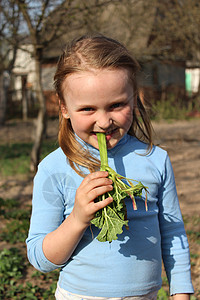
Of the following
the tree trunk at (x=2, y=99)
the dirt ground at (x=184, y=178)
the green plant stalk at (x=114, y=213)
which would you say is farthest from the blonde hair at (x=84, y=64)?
the tree trunk at (x=2, y=99)

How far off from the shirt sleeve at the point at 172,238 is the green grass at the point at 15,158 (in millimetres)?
4162

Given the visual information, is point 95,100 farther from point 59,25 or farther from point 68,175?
point 59,25

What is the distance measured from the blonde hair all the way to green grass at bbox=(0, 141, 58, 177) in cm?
411

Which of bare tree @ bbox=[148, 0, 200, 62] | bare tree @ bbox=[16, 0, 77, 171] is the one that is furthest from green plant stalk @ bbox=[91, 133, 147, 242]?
bare tree @ bbox=[148, 0, 200, 62]

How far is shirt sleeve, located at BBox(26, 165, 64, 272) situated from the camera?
4.63 ft

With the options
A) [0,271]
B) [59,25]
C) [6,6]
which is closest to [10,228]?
[0,271]

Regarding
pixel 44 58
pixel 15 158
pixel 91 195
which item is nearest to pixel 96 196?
pixel 91 195

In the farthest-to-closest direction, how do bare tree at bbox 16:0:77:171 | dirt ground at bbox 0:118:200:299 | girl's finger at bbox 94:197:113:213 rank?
1. bare tree at bbox 16:0:77:171
2. dirt ground at bbox 0:118:200:299
3. girl's finger at bbox 94:197:113:213

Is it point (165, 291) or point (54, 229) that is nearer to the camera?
point (54, 229)

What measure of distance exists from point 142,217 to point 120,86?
1.73ft

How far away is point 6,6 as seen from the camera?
6.15 meters

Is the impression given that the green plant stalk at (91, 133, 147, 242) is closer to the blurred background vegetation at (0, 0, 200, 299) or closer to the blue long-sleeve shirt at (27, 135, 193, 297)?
the blue long-sleeve shirt at (27, 135, 193, 297)

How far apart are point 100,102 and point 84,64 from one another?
17 centimetres

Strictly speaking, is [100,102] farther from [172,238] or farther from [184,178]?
[184,178]
